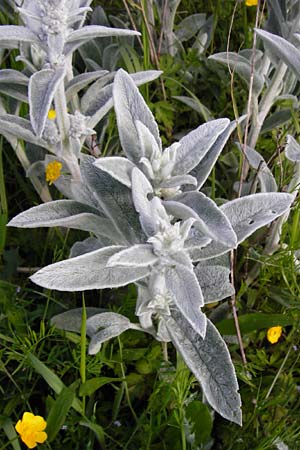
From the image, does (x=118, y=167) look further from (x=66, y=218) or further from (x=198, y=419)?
(x=198, y=419)

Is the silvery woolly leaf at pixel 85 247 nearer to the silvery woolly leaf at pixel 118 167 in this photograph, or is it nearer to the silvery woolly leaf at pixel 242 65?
the silvery woolly leaf at pixel 118 167

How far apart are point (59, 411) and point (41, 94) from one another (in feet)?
1.85

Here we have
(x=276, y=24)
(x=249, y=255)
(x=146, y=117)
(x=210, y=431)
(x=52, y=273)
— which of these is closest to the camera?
(x=52, y=273)

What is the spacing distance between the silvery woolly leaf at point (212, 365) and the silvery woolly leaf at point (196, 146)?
285mm

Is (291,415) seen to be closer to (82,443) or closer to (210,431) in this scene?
(210,431)

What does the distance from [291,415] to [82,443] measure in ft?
1.36

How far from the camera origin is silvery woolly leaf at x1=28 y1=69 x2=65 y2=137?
1.13 metres

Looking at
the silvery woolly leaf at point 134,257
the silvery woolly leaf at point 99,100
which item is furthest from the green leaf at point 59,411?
the silvery woolly leaf at point 99,100

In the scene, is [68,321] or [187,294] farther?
[68,321]

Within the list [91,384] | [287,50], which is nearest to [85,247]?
[91,384]

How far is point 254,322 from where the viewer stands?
1.29 metres

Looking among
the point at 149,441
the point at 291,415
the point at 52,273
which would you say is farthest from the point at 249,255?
the point at 52,273

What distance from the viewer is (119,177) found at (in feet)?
3.26

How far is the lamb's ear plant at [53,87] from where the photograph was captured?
1.17m
